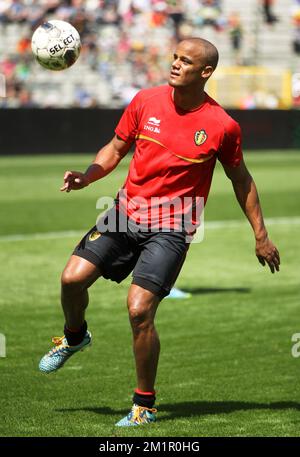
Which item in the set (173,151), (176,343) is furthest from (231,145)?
(176,343)

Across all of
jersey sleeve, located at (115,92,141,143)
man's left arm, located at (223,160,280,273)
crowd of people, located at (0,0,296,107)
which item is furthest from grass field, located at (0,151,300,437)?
crowd of people, located at (0,0,296,107)

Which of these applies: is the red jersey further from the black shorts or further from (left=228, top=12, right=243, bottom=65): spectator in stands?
(left=228, top=12, right=243, bottom=65): spectator in stands

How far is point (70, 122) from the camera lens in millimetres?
28391

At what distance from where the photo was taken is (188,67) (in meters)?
6.02

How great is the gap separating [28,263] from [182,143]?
272 inches

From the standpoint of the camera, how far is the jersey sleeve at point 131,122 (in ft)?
20.3

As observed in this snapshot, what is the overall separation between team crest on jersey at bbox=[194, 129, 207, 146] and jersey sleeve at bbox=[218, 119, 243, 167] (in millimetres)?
132

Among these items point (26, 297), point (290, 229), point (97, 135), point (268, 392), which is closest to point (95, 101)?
point (97, 135)

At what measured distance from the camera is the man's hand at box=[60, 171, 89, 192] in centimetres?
602

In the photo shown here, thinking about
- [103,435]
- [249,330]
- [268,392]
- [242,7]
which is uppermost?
[103,435]

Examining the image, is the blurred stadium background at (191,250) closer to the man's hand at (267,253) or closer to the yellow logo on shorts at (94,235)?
the man's hand at (267,253)

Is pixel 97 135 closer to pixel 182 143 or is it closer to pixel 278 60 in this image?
pixel 278 60

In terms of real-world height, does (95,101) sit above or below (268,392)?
below

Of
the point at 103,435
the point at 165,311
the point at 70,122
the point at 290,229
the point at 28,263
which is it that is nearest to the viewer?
the point at 103,435
